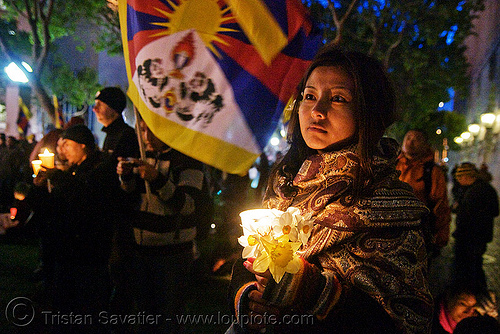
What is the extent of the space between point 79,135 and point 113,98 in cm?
53

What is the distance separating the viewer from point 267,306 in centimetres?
138

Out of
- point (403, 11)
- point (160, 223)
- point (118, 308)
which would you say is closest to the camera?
point (160, 223)

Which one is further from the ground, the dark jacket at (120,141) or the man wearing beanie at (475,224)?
the dark jacket at (120,141)

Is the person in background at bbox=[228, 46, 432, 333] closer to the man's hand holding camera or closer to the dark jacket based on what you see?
the man's hand holding camera

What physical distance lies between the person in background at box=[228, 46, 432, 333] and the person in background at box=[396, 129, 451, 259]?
2.97 metres

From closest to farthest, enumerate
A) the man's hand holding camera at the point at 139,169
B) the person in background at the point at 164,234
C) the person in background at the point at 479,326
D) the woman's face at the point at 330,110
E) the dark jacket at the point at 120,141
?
the woman's face at the point at 330,110 → the person in background at the point at 479,326 → the man's hand holding camera at the point at 139,169 → the person in background at the point at 164,234 → the dark jacket at the point at 120,141

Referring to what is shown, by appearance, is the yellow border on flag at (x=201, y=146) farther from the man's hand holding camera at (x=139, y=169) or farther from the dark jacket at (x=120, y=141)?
the dark jacket at (x=120, y=141)

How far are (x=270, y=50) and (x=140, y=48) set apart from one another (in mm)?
756

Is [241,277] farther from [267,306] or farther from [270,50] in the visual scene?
[270,50]

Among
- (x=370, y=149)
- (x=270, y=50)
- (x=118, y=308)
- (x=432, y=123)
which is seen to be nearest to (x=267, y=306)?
(x=370, y=149)

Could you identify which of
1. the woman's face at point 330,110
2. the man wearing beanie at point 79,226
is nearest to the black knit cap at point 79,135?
the man wearing beanie at point 79,226

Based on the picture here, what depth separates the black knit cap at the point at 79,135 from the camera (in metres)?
3.52

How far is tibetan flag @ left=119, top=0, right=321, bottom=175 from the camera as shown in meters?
2.08

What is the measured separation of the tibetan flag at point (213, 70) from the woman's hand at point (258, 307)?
0.83m
